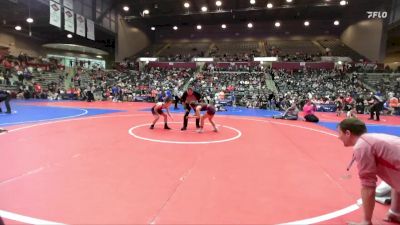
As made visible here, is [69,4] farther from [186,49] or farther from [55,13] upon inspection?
[186,49]

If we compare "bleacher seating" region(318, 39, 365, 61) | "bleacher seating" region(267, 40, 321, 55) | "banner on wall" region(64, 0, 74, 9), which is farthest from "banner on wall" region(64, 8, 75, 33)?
"bleacher seating" region(318, 39, 365, 61)

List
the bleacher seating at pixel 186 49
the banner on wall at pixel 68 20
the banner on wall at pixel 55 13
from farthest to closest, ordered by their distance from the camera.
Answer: the bleacher seating at pixel 186 49, the banner on wall at pixel 68 20, the banner on wall at pixel 55 13

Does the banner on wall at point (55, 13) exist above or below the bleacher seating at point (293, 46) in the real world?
below

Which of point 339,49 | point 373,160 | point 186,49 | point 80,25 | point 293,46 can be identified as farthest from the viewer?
point 186,49

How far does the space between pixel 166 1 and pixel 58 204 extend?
95.8 feet

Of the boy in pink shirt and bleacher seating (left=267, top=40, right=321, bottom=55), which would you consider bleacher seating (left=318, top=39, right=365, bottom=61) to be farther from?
the boy in pink shirt

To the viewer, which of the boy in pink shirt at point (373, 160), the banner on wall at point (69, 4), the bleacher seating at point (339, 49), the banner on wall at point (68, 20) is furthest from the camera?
the bleacher seating at point (339, 49)

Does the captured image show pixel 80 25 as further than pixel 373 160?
Yes

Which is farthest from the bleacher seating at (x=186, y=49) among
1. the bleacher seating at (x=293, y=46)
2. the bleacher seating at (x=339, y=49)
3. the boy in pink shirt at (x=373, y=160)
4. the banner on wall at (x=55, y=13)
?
the boy in pink shirt at (x=373, y=160)

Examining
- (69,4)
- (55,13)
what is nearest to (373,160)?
(55,13)

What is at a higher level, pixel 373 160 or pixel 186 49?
pixel 186 49

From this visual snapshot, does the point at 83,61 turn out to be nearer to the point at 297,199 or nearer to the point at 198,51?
the point at 198,51

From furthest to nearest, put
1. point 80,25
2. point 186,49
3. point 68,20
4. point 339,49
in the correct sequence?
1. point 186,49
2. point 339,49
3. point 80,25
4. point 68,20

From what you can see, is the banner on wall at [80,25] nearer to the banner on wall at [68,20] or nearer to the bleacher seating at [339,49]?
the banner on wall at [68,20]
